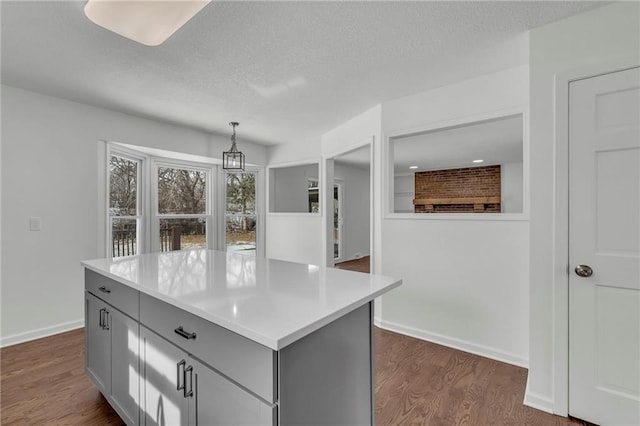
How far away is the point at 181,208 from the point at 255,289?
369 cm

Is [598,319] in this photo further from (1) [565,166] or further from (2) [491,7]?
(2) [491,7]

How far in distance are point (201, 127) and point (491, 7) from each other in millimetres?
3456

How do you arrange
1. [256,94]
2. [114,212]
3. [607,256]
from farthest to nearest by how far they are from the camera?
[114,212] < [256,94] < [607,256]

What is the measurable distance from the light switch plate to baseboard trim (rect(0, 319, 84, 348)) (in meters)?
0.95

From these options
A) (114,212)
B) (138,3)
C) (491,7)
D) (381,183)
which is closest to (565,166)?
(491,7)

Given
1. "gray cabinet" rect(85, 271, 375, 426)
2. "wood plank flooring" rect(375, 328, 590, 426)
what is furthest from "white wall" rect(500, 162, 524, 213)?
"gray cabinet" rect(85, 271, 375, 426)

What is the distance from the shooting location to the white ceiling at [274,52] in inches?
68.7

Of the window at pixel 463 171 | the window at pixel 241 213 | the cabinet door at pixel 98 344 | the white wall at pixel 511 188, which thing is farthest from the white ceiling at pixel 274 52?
the white wall at pixel 511 188

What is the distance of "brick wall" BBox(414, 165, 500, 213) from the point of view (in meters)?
7.20

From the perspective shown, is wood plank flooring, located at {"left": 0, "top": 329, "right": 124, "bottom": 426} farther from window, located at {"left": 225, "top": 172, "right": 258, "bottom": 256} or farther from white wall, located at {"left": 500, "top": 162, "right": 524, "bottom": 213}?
white wall, located at {"left": 500, "top": 162, "right": 524, "bottom": 213}

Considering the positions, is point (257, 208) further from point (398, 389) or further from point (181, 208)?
point (398, 389)

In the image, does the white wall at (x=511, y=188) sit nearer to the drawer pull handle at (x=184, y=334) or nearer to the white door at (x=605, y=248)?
the white door at (x=605, y=248)

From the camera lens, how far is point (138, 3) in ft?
4.50

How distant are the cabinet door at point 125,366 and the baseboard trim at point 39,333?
1.91m
